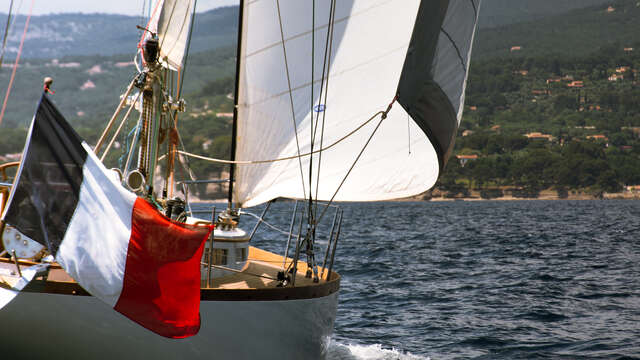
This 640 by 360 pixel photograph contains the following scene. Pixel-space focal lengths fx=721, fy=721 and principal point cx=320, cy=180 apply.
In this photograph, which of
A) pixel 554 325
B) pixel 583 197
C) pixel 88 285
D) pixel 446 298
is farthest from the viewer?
pixel 583 197

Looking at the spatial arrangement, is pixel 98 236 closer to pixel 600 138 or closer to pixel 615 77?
pixel 600 138

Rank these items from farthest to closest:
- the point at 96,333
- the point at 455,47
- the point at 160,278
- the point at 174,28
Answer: the point at 174,28 → the point at 455,47 → the point at 96,333 → the point at 160,278

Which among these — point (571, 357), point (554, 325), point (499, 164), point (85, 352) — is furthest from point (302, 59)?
point (499, 164)

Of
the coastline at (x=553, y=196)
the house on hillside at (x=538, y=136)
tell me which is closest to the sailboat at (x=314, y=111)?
the coastline at (x=553, y=196)

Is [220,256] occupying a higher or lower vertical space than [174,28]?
lower

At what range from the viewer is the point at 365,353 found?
32.0 ft

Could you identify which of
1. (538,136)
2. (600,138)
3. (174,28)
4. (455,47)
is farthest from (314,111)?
(600,138)

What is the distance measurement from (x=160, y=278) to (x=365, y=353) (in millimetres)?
4565

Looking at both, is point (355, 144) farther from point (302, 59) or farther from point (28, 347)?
point (28, 347)

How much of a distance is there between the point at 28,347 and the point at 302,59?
14.7 feet

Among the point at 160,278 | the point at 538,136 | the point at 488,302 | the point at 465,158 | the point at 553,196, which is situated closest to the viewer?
the point at 160,278

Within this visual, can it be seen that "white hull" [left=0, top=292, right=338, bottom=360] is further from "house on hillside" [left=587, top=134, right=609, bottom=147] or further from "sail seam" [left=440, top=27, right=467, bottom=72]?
"house on hillside" [left=587, top=134, right=609, bottom=147]

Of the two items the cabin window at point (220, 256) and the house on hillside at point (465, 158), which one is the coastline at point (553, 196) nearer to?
the house on hillside at point (465, 158)

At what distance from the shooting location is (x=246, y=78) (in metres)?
8.86
